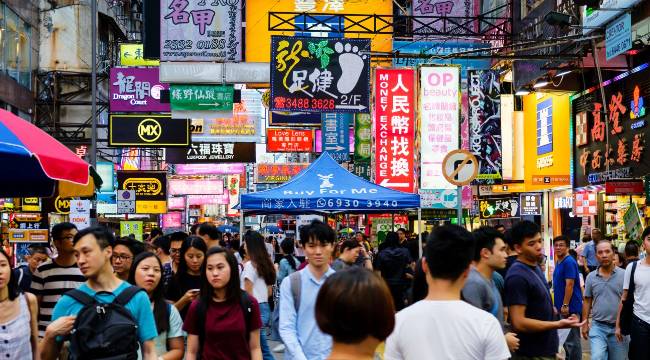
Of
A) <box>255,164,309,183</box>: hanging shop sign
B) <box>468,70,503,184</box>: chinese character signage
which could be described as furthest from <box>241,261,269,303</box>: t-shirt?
<box>255,164,309,183</box>: hanging shop sign

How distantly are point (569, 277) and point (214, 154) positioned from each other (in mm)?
21641

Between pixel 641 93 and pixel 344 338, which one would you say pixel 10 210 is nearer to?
pixel 641 93

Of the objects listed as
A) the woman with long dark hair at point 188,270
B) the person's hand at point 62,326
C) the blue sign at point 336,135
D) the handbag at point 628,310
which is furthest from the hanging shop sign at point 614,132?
the person's hand at point 62,326

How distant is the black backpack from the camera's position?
16.6 ft

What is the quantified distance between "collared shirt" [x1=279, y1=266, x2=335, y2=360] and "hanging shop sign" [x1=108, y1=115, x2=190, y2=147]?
60.4 ft

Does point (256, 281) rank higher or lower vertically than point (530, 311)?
lower

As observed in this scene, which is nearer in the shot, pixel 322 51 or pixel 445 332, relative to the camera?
pixel 445 332

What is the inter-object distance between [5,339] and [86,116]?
1298 inches

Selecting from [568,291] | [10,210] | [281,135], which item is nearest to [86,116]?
[281,135]

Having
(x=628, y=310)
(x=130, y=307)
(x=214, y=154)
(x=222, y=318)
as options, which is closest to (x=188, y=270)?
(x=222, y=318)

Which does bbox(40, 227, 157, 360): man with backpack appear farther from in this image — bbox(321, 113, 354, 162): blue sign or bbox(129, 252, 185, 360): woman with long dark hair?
bbox(321, 113, 354, 162): blue sign

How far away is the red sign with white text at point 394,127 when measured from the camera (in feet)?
72.1

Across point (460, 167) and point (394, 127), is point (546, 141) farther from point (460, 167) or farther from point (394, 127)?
point (460, 167)

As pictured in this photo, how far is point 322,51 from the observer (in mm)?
19625
